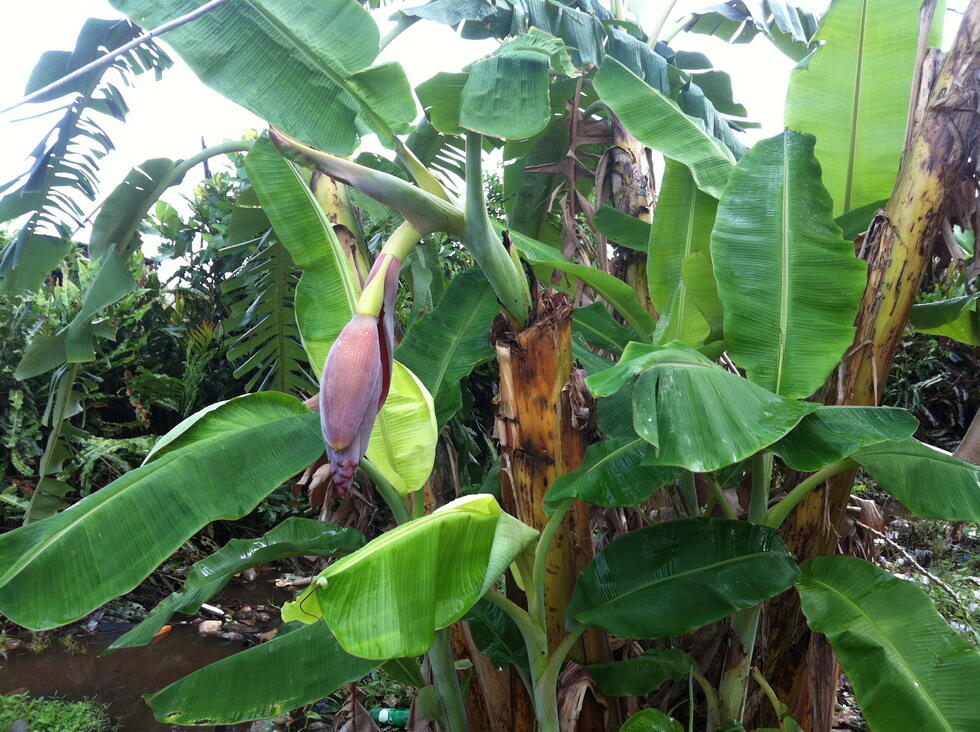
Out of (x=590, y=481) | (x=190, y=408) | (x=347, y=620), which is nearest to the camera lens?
(x=347, y=620)

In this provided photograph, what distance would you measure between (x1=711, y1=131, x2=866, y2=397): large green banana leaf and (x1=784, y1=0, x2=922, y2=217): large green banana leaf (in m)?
0.30

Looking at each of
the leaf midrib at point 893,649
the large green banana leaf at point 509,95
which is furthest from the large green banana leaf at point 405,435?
the leaf midrib at point 893,649

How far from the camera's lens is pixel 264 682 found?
110 centimetres

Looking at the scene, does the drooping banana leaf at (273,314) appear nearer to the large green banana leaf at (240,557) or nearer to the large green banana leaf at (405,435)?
the large green banana leaf at (240,557)

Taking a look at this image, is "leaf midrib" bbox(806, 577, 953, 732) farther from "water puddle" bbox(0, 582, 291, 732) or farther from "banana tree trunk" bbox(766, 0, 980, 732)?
"water puddle" bbox(0, 582, 291, 732)

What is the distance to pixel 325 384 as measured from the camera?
0.73m

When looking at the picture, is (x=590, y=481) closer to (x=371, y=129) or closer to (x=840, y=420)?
(x=840, y=420)

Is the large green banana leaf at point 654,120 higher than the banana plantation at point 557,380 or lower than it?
higher

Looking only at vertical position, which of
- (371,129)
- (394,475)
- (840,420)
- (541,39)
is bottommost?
(394,475)

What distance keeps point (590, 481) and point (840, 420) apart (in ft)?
1.21

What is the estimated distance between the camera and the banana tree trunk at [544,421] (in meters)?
1.11

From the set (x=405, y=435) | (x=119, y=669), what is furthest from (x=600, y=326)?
(x=119, y=669)

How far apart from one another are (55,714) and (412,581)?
7.09 ft

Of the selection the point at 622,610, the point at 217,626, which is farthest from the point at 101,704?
the point at 622,610
